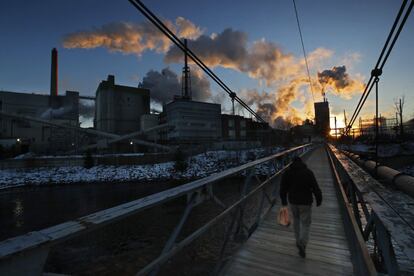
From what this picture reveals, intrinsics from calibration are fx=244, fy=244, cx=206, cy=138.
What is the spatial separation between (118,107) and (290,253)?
310ft

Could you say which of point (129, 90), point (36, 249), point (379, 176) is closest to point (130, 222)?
point (379, 176)

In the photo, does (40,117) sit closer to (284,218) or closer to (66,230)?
(284,218)

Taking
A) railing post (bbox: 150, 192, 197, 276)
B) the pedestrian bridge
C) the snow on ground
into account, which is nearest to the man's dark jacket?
the pedestrian bridge

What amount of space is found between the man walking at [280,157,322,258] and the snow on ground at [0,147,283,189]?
30.9 m

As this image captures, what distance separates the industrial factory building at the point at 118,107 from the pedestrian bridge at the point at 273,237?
90.2 metres

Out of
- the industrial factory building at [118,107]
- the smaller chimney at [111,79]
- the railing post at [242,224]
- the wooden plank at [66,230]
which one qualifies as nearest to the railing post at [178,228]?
the wooden plank at [66,230]

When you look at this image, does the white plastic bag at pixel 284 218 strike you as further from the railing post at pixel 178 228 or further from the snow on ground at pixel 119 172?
the snow on ground at pixel 119 172

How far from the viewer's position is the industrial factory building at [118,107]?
8944 cm

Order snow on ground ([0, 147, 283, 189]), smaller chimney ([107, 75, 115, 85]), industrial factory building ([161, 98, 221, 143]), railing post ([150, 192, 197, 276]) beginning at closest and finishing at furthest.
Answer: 1. railing post ([150, 192, 197, 276])
2. snow on ground ([0, 147, 283, 189])
3. industrial factory building ([161, 98, 221, 143])
4. smaller chimney ([107, 75, 115, 85])

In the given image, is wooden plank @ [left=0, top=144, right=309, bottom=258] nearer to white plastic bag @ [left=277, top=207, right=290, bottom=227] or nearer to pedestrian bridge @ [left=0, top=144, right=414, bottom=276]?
pedestrian bridge @ [left=0, top=144, right=414, bottom=276]

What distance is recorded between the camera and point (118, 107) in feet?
299

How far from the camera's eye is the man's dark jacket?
446cm

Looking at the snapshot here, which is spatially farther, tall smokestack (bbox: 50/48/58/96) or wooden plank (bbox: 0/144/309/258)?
tall smokestack (bbox: 50/48/58/96)

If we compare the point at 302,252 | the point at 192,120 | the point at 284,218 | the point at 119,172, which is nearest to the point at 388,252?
the point at 302,252
